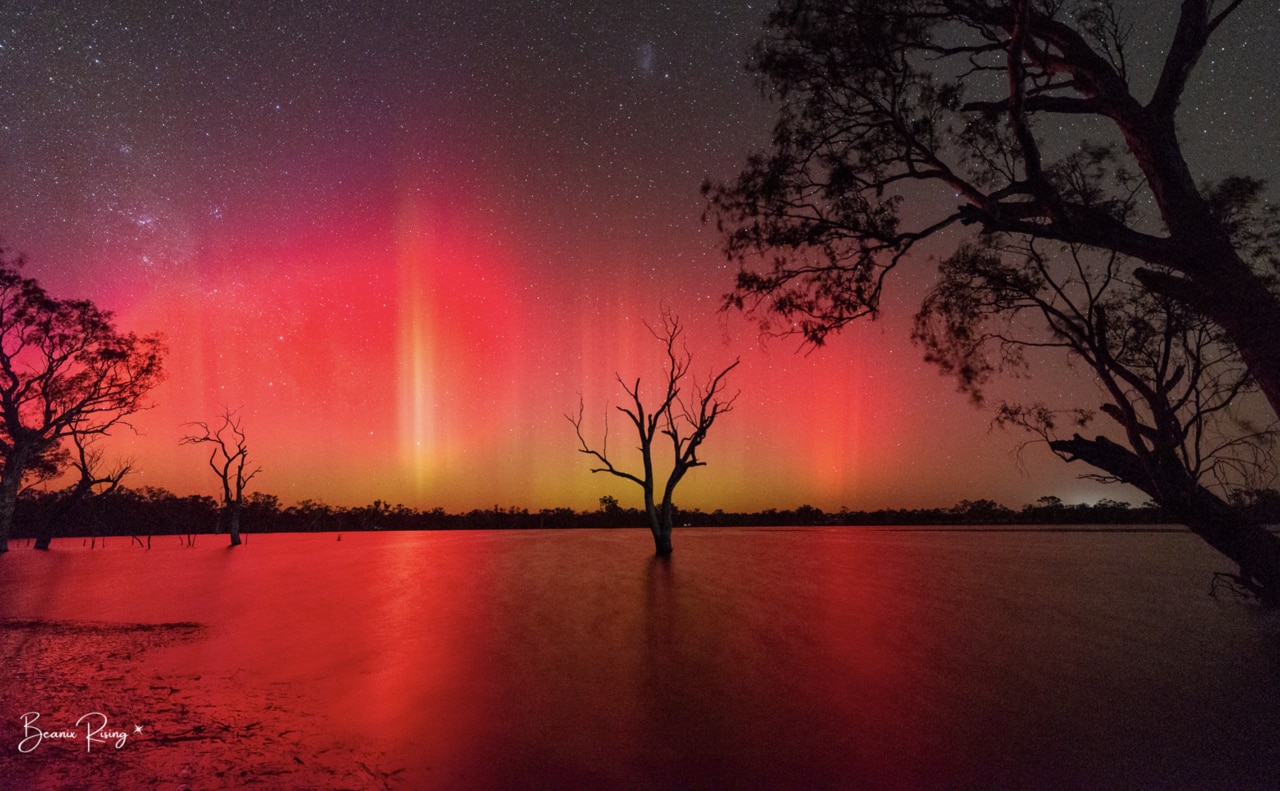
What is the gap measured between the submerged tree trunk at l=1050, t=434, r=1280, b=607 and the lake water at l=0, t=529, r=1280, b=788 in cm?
96

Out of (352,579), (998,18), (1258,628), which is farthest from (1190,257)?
(352,579)

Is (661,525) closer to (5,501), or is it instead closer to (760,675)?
(760,675)

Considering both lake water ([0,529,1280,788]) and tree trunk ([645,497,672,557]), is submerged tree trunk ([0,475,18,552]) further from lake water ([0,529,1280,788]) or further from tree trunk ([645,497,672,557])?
tree trunk ([645,497,672,557])

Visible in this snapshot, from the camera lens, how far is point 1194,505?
9789 millimetres

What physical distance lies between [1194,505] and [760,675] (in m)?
7.84

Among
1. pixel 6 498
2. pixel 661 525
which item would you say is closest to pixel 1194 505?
pixel 661 525

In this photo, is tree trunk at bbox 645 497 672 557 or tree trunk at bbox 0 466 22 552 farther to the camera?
tree trunk at bbox 0 466 22 552

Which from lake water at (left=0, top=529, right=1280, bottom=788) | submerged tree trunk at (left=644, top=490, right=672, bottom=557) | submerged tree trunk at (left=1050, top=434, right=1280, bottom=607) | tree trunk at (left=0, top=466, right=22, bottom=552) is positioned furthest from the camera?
tree trunk at (left=0, top=466, right=22, bottom=552)

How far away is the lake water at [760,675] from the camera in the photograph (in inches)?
200

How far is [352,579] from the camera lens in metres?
20.6

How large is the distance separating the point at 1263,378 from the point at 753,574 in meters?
15.6

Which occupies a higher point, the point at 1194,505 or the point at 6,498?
the point at 1194,505

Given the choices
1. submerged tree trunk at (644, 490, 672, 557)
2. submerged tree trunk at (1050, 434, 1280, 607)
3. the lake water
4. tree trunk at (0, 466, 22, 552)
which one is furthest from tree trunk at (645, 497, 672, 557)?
tree trunk at (0, 466, 22, 552)

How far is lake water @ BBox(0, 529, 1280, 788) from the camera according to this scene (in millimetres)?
5086
